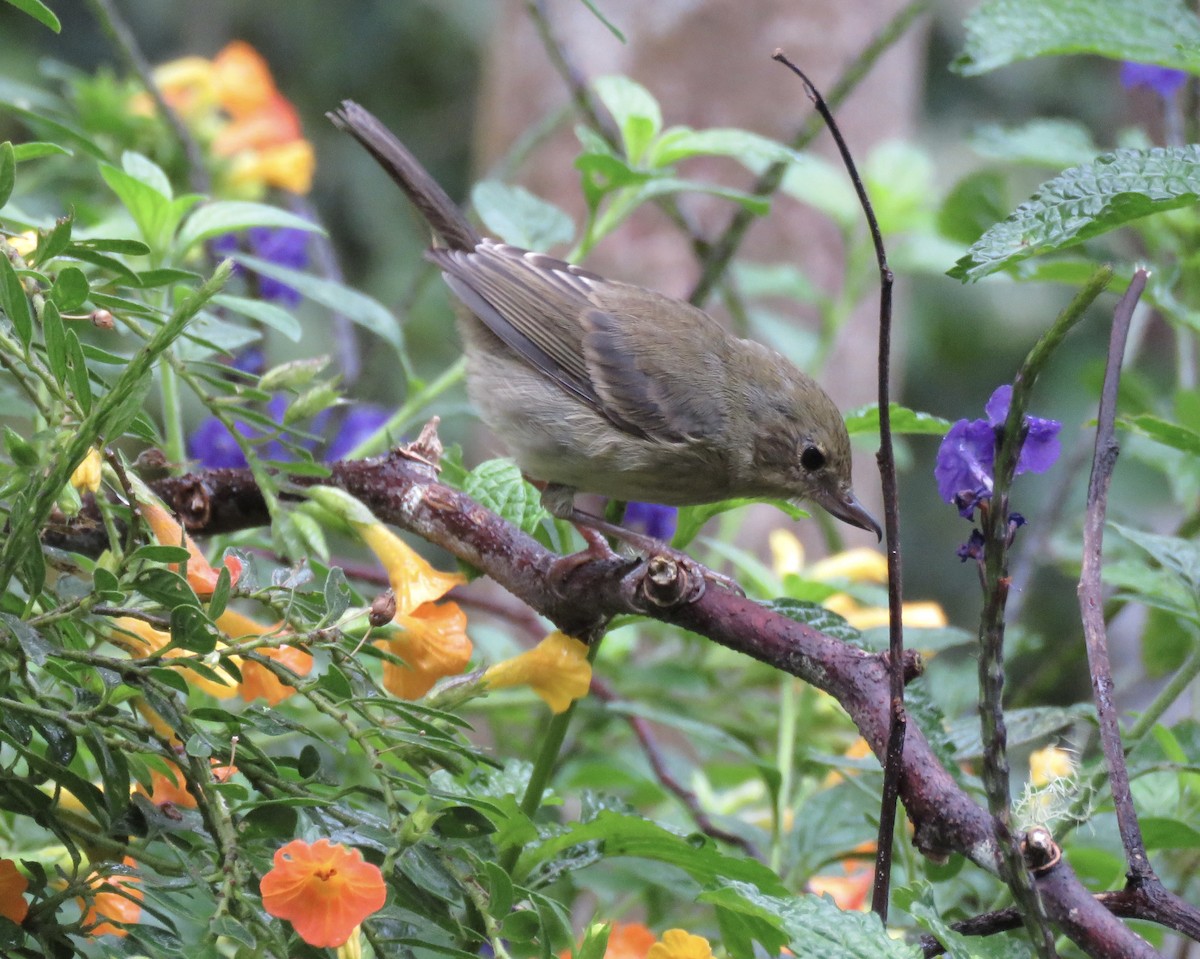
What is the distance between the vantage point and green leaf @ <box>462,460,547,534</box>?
182 cm

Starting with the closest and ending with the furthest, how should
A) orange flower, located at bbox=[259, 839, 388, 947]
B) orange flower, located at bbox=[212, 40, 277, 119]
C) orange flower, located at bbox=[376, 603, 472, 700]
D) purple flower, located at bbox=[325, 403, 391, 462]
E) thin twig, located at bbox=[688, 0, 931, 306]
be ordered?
1. orange flower, located at bbox=[259, 839, 388, 947]
2. orange flower, located at bbox=[376, 603, 472, 700]
3. thin twig, located at bbox=[688, 0, 931, 306]
4. purple flower, located at bbox=[325, 403, 391, 462]
5. orange flower, located at bbox=[212, 40, 277, 119]

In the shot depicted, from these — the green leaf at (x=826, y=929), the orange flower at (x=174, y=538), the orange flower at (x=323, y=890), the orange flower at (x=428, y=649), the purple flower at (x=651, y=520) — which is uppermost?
the purple flower at (x=651, y=520)

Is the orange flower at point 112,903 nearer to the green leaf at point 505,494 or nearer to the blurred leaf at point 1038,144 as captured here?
the green leaf at point 505,494

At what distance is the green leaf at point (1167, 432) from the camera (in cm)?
164

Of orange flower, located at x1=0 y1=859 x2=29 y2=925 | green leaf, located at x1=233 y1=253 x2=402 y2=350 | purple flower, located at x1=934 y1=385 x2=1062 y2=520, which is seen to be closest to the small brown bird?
green leaf, located at x1=233 y1=253 x2=402 y2=350

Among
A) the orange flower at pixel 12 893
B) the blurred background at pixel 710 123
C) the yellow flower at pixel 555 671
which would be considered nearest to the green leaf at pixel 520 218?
the yellow flower at pixel 555 671

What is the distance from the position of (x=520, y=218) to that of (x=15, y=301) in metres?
1.42

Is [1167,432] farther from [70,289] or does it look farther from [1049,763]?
[70,289]

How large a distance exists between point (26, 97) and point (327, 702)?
6.98 ft

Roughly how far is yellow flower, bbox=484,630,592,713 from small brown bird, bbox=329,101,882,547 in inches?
40.3

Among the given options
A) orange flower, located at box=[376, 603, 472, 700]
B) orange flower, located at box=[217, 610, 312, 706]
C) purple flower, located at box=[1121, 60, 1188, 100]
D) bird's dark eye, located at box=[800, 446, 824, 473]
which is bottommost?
orange flower, located at box=[217, 610, 312, 706]

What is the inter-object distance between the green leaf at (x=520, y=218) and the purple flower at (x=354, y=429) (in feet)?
1.98

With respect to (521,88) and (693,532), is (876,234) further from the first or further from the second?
(521,88)

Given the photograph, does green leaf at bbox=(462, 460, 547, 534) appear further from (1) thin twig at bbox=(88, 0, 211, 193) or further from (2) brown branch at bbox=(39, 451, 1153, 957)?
(1) thin twig at bbox=(88, 0, 211, 193)
